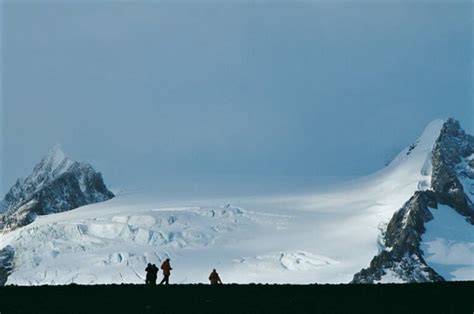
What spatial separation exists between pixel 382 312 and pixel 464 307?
12.8 ft

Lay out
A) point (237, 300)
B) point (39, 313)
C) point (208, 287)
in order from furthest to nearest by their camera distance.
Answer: point (208, 287)
point (237, 300)
point (39, 313)

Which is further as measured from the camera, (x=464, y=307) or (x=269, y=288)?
(x=269, y=288)

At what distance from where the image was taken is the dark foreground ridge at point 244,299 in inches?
1686

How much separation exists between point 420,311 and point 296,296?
6.25 m

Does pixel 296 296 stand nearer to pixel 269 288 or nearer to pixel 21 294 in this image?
pixel 269 288

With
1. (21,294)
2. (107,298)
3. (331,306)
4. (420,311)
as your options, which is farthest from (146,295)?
(420,311)

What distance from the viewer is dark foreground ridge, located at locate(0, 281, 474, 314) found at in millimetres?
42812

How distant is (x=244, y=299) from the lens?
A: 148ft

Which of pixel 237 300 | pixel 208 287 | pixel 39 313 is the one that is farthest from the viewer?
pixel 208 287

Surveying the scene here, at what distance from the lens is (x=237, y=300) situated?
44.9 metres

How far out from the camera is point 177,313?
4200 cm

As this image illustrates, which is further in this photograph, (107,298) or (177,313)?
(107,298)

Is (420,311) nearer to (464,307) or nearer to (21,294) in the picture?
(464,307)

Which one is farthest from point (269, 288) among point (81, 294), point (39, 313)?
point (39, 313)
